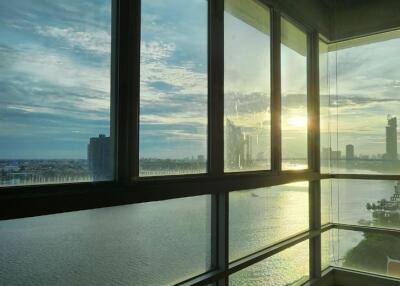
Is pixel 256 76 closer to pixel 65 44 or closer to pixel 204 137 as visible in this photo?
pixel 204 137

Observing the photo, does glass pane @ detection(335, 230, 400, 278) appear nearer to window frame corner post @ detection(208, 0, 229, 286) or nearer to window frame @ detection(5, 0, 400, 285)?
window frame @ detection(5, 0, 400, 285)

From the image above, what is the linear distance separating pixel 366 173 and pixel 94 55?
131 inches

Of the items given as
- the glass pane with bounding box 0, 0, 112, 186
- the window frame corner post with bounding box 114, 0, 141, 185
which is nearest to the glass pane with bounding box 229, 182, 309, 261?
the window frame corner post with bounding box 114, 0, 141, 185

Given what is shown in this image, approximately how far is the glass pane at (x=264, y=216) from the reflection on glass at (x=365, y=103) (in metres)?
0.77

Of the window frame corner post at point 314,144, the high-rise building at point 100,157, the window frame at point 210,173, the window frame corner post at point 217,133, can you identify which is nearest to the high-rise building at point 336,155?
the window frame at point 210,173

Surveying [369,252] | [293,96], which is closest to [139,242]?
[293,96]

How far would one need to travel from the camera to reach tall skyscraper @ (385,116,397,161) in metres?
3.81

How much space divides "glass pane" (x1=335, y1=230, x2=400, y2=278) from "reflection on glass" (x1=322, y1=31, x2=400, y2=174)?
721 millimetres

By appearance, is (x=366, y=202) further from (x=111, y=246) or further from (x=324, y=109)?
(x=111, y=246)

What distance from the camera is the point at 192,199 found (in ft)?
7.56

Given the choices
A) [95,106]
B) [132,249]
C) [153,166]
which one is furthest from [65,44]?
[132,249]

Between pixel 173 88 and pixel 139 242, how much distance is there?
0.91 meters

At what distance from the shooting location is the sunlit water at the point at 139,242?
1.53 metres

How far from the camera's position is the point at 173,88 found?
216cm
